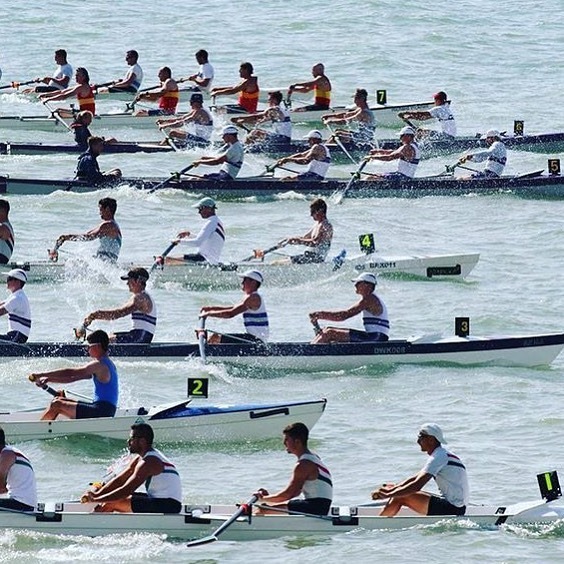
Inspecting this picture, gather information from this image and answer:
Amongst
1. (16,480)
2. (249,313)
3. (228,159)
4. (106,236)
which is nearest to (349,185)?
(228,159)

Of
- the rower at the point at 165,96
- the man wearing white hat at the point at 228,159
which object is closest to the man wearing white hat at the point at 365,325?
the man wearing white hat at the point at 228,159

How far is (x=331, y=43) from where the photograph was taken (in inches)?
2008

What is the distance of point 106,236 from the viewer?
2794 cm

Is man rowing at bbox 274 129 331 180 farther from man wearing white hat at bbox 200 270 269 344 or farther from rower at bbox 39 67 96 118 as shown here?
man wearing white hat at bbox 200 270 269 344

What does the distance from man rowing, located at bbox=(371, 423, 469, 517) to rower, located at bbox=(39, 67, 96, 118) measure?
71.9ft

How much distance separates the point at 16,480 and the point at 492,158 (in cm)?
1826

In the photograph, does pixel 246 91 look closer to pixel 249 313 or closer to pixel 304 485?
pixel 249 313

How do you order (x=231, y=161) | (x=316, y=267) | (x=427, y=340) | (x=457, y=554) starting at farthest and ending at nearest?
(x=231, y=161)
(x=316, y=267)
(x=427, y=340)
(x=457, y=554)

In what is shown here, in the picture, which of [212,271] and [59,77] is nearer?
[212,271]

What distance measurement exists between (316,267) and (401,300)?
142cm

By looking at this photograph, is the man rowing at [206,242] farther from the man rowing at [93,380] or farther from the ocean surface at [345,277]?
the man rowing at [93,380]

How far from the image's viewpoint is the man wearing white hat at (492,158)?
34.5 meters

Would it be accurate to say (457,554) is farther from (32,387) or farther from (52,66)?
(52,66)

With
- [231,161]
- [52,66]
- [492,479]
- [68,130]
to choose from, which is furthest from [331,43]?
[492,479]
